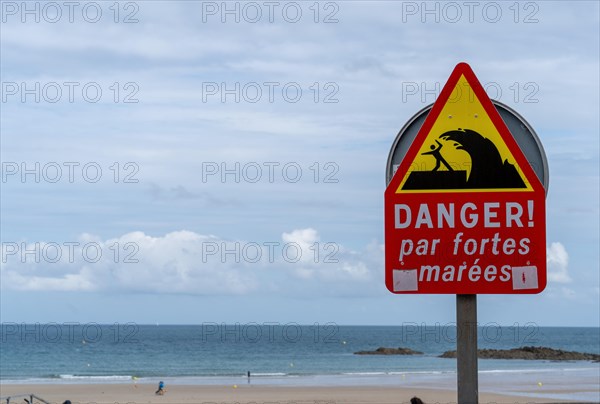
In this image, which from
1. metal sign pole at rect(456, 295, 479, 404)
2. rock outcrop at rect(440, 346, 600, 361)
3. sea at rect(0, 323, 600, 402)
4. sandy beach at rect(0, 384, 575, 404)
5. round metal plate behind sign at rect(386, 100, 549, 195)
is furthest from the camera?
rock outcrop at rect(440, 346, 600, 361)

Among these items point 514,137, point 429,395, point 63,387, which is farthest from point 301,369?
point 514,137

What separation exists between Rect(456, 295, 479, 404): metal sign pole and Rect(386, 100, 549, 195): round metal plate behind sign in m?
0.57

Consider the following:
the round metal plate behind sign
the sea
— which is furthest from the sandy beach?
the round metal plate behind sign

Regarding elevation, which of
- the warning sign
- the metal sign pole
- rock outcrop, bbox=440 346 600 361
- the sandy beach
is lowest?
rock outcrop, bbox=440 346 600 361

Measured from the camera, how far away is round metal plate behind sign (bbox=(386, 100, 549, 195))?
12.3 ft

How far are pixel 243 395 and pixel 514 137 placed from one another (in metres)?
43.4

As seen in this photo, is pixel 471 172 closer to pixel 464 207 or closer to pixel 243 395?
pixel 464 207

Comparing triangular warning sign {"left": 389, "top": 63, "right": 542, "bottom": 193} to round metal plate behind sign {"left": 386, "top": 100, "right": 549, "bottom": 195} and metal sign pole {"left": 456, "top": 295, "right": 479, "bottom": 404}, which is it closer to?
round metal plate behind sign {"left": 386, "top": 100, "right": 549, "bottom": 195}

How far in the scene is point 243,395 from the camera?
45969 millimetres

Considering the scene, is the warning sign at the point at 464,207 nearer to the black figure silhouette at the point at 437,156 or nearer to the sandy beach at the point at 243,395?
the black figure silhouette at the point at 437,156

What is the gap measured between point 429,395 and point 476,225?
41.8 m

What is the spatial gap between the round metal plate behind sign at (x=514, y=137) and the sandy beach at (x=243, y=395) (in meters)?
36.2

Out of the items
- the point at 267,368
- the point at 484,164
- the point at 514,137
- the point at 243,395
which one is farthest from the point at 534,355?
the point at 484,164

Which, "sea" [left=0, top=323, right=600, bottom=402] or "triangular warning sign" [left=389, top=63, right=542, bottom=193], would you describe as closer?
"triangular warning sign" [left=389, top=63, right=542, bottom=193]
